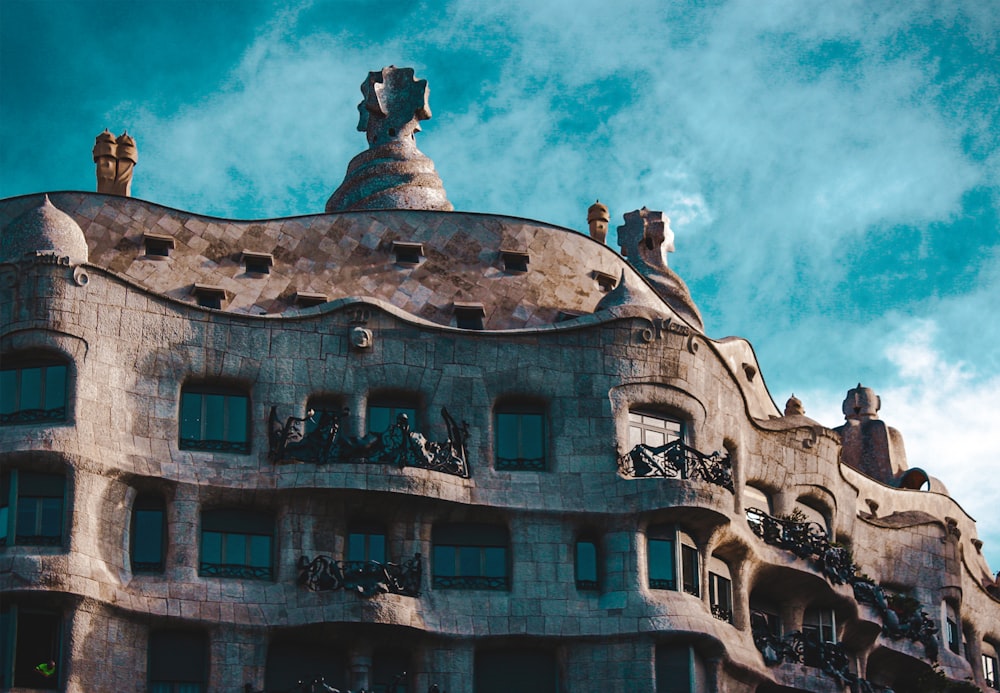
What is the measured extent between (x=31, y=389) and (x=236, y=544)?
18.2ft

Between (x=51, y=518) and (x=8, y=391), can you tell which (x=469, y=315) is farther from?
(x=51, y=518)

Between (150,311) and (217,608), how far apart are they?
6.85 meters

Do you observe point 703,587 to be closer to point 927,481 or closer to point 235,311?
point 235,311

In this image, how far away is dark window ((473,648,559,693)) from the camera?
161 ft

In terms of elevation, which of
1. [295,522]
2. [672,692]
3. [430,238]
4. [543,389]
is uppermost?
[430,238]

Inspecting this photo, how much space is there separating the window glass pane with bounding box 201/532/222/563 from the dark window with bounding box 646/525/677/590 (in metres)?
9.52

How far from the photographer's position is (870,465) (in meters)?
67.1

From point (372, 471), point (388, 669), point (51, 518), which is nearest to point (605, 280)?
point (372, 471)

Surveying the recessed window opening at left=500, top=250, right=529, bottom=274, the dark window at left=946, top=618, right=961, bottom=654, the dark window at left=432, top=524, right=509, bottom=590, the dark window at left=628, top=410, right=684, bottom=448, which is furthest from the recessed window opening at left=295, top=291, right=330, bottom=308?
the dark window at left=946, top=618, right=961, bottom=654

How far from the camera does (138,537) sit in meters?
48.4

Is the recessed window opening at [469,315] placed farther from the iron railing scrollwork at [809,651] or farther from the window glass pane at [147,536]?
the iron railing scrollwork at [809,651]

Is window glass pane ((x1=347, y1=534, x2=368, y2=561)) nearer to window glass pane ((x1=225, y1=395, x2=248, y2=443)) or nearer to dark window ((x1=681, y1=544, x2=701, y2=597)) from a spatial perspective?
window glass pane ((x1=225, y1=395, x2=248, y2=443))

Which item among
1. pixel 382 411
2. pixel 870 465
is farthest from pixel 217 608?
pixel 870 465

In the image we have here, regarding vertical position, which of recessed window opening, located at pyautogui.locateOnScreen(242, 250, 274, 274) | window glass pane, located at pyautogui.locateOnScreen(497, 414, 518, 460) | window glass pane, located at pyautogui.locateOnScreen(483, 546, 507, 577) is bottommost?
window glass pane, located at pyautogui.locateOnScreen(483, 546, 507, 577)
